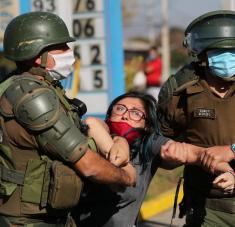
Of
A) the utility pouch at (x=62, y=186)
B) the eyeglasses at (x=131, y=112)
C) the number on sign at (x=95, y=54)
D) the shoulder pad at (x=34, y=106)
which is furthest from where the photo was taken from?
the number on sign at (x=95, y=54)

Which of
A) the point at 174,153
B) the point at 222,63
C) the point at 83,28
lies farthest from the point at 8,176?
the point at 83,28

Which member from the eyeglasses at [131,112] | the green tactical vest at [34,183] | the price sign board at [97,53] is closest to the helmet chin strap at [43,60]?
the green tactical vest at [34,183]

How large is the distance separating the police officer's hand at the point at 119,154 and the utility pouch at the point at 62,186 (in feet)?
0.73

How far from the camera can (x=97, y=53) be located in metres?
9.06

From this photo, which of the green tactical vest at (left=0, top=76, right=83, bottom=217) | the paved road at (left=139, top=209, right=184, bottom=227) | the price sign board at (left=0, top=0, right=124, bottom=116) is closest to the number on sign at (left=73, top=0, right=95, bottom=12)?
the price sign board at (left=0, top=0, right=124, bottom=116)

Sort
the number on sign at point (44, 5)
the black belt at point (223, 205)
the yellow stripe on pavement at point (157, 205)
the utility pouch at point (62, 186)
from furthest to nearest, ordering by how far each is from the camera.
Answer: the number on sign at point (44, 5) → the yellow stripe on pavement at point (157, 205) → the black belt at point (223, 205) → the utility pouch at point (62, 186)

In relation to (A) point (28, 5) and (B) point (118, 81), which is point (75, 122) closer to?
(A) point (28, 5)

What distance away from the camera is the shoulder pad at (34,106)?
2994 millimetres

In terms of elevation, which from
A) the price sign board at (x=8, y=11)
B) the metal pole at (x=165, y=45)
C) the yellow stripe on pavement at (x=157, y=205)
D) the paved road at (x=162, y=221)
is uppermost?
the price sign board at (x=8, y=11)

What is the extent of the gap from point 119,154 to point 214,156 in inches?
19.7

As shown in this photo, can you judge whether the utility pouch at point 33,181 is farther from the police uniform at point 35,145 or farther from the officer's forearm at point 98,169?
the officer's forearm at point 98,169

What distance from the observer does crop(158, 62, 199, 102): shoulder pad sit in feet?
12.1

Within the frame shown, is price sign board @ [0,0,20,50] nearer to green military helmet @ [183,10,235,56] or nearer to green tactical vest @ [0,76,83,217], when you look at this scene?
green military helmet @ [183,10,235,56]

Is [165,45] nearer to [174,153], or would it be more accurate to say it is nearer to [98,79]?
[98,79]
